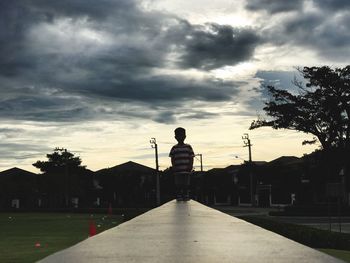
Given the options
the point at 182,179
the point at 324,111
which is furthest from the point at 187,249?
the point at 324,111

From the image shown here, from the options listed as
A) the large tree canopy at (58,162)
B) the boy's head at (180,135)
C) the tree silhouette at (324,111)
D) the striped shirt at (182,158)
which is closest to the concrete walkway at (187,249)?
the striped shirt at (182,158)

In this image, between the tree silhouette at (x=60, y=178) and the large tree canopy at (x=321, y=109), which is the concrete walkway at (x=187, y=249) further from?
the tree silhouette at (x=60, y=178)

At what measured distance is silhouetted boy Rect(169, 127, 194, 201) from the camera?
1030 cm

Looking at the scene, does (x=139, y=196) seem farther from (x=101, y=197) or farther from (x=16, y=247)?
(x=16, y=247)

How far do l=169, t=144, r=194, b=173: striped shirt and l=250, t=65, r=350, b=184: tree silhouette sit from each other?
40032 mm

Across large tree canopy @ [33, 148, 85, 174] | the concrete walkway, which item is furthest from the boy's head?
large tree canopy @ [33, 148, 85, 174]

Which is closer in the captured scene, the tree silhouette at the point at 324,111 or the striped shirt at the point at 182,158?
the striped shirt at the point at 182,158

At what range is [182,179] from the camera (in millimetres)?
10250

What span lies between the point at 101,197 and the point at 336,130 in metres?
59.9

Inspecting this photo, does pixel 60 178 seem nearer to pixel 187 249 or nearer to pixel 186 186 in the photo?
pixel 186 186

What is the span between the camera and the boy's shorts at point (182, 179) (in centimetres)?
1023

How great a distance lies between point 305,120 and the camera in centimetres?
5062

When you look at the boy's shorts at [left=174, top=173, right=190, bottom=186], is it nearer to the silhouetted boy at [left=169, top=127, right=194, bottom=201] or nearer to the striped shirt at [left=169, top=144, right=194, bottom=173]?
the silhouetted boy at [left=169, top=127, right=194, bottom=201]

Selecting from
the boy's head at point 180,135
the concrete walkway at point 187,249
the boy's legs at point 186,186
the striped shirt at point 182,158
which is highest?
the boy's head at point 180,135
